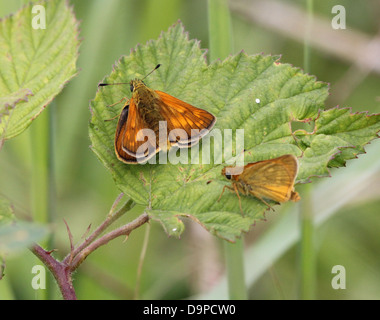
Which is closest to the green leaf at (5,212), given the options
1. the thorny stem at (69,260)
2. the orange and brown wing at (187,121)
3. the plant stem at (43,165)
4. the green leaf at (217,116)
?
the thorny stem at (69,260)

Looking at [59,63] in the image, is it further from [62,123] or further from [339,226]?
[339,226]

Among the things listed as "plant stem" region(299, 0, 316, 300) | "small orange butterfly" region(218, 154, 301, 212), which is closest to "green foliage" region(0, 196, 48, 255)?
"small orange butterfly" region(218, 154, 301, 212)

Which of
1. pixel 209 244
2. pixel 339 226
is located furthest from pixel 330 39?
pixel 209 244

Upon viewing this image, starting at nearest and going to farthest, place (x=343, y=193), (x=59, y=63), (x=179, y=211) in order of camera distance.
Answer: (x=179, y=211)
(x=59, y=63)
(x=343, y=193)

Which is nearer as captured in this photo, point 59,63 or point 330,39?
point 59,63

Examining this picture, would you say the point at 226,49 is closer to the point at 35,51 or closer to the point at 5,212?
the point at 35,51

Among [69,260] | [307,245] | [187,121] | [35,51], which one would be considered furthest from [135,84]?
[307,245]

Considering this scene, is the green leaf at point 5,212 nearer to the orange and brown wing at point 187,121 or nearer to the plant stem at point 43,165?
the orange and brown wing at point 187,121

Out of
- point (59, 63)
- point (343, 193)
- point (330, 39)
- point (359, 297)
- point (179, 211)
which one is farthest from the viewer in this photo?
point (330, 39)
